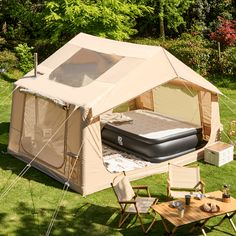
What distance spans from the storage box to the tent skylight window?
2.93 metres

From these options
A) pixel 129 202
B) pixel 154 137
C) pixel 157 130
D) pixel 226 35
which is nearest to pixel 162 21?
pixel 226 35

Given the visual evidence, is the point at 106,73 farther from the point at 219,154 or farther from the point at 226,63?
the point at 226,63

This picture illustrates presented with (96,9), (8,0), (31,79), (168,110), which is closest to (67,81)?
(31,79)

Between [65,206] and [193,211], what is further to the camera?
[65,206]

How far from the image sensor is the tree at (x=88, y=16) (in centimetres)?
1670

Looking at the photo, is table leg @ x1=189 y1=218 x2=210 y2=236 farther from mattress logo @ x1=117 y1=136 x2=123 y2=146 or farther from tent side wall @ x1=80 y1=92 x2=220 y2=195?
mattress logo @ x1=117 y1=136 x2=123 y2=146

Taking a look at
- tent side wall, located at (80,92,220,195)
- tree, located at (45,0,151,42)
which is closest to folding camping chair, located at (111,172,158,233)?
tent side wall, located at (80,92,220,195)

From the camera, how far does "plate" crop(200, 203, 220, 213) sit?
7418mm

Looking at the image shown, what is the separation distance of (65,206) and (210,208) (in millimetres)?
2697

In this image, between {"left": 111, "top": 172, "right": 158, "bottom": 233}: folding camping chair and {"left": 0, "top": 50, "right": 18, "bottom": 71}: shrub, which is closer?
{"left": 111, "top": 172, "right": 158, "bottom": 233}: folding camping chair

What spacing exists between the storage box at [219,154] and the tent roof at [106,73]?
1278 millimetres

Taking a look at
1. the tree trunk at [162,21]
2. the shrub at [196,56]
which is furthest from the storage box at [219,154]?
the tree trunk at [162,21]

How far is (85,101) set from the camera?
910 cm

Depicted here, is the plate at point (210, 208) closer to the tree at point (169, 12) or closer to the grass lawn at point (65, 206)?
the grass lawn at point (65, 206)
